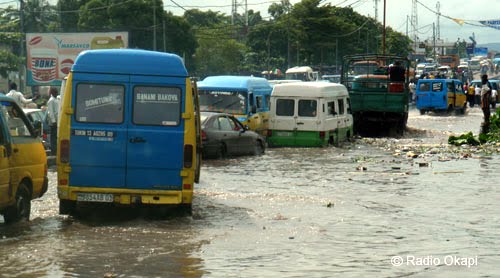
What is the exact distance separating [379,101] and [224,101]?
30.0 feet

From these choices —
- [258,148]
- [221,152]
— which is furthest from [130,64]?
[258,148]

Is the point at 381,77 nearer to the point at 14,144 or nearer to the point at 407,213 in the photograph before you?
the point at 407,213

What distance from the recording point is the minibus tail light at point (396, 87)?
3544 centimetres

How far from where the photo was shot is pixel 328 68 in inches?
4232

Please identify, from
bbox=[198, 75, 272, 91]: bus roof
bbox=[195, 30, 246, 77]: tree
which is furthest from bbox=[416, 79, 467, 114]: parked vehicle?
bbox=[195, 30, 246, 77]: tree

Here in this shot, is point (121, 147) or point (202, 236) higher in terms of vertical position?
point (121, 147)

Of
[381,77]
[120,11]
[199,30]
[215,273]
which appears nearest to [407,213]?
[215,273]

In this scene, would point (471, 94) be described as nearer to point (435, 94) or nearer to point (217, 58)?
point (435, 94)

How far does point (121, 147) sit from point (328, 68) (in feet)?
312

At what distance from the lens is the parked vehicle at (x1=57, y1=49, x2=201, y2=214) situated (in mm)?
13359

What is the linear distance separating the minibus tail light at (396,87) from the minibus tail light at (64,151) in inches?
923

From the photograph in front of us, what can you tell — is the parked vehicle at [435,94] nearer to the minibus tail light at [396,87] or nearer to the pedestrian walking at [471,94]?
the pedestrian walking at [471,94]

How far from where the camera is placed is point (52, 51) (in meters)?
48.7

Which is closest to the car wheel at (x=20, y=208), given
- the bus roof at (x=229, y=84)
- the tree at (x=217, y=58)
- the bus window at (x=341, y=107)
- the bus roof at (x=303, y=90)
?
the bus roof at (x=229, y=84)
